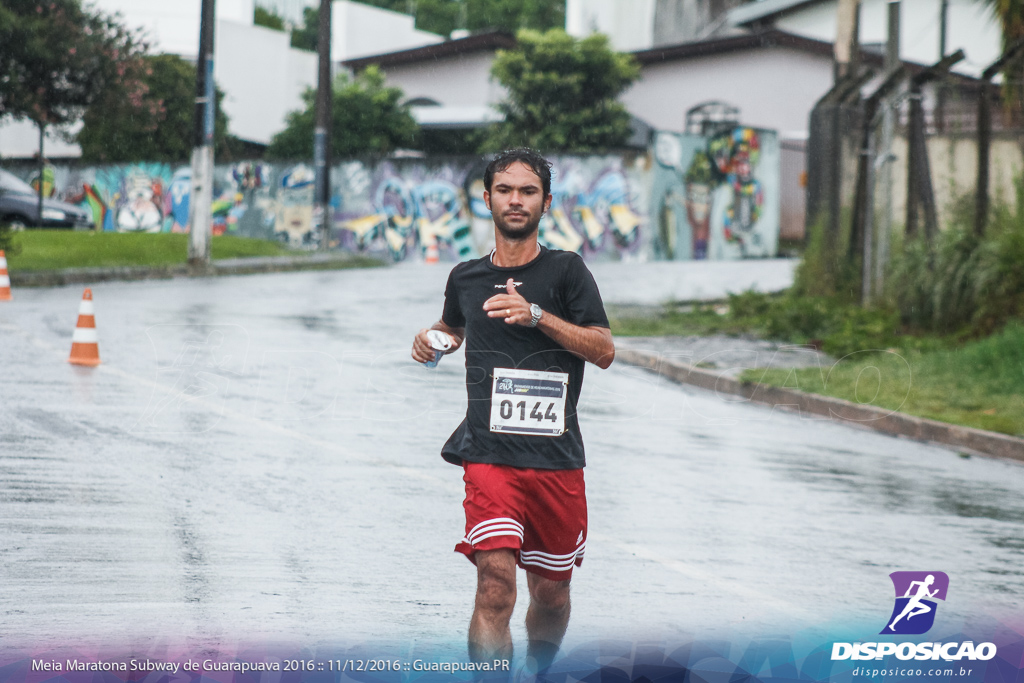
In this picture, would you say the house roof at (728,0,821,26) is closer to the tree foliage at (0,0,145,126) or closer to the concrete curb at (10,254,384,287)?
the concrete curb at (10,254,384,287)

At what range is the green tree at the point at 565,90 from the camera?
38.7 m

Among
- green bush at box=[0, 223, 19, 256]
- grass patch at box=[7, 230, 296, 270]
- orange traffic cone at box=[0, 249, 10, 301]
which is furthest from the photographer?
grass patch at box=[7, 230, 296, 270]

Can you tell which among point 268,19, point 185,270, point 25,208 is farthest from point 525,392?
point 268,19

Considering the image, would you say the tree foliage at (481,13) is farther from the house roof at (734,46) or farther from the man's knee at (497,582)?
the man's knee at (497,582)

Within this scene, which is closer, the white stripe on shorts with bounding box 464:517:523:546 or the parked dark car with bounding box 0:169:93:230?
the white stripe on shorts with bounding box 464:517:523:546

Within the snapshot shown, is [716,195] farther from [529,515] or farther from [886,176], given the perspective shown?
[529,515]

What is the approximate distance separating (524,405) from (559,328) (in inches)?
10.9

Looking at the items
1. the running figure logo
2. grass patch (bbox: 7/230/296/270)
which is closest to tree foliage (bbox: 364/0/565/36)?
grass patch (bbox: 7/230/296/270)

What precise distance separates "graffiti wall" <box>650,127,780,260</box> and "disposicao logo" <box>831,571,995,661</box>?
94.7ft

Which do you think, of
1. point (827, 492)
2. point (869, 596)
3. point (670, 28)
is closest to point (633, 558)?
point (869, 596)

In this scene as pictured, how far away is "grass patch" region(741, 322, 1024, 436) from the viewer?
38.5ft

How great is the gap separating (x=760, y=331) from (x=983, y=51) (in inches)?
1022

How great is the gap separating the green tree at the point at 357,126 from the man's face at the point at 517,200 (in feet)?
121

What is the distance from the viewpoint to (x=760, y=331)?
16.9 metres
